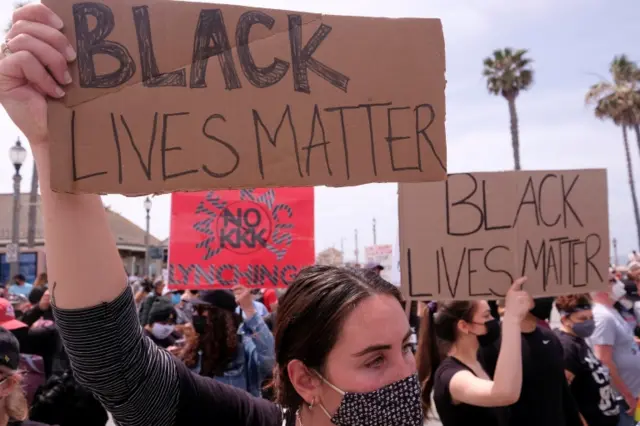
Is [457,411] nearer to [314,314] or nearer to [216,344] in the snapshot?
[314,314]

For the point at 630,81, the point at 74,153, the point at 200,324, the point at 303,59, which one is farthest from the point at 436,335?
the point at 630,81

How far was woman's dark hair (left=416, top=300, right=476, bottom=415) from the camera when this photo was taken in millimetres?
3412

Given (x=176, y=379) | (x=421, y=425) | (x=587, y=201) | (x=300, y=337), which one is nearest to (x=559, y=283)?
(x=587, y=201)

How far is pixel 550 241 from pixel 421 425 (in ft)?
4.76

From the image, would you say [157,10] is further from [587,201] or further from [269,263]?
[269,263]

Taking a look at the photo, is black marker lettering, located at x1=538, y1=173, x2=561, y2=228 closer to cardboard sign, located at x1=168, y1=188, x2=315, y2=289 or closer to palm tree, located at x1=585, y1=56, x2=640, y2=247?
cardboard sign, located at x1=168, y1=188, x2=315, y2=289

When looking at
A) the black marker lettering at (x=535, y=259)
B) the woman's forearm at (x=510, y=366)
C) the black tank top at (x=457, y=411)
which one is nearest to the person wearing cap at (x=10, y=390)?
the black tank top at (x=457, y=411)

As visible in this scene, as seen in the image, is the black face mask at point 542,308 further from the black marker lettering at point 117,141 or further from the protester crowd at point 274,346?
the black marker lettering at point 117,141

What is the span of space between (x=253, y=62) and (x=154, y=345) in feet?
2.65

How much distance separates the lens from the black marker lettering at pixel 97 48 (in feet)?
4.37

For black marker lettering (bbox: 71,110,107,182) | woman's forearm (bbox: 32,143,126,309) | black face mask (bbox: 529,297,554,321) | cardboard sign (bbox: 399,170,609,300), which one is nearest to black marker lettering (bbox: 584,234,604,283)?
cardboard sign (bbox: 399,170,609,300)

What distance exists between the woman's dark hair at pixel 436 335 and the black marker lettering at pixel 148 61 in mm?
2485

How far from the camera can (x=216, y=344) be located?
426cm

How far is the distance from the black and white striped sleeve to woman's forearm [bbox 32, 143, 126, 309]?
37mm
